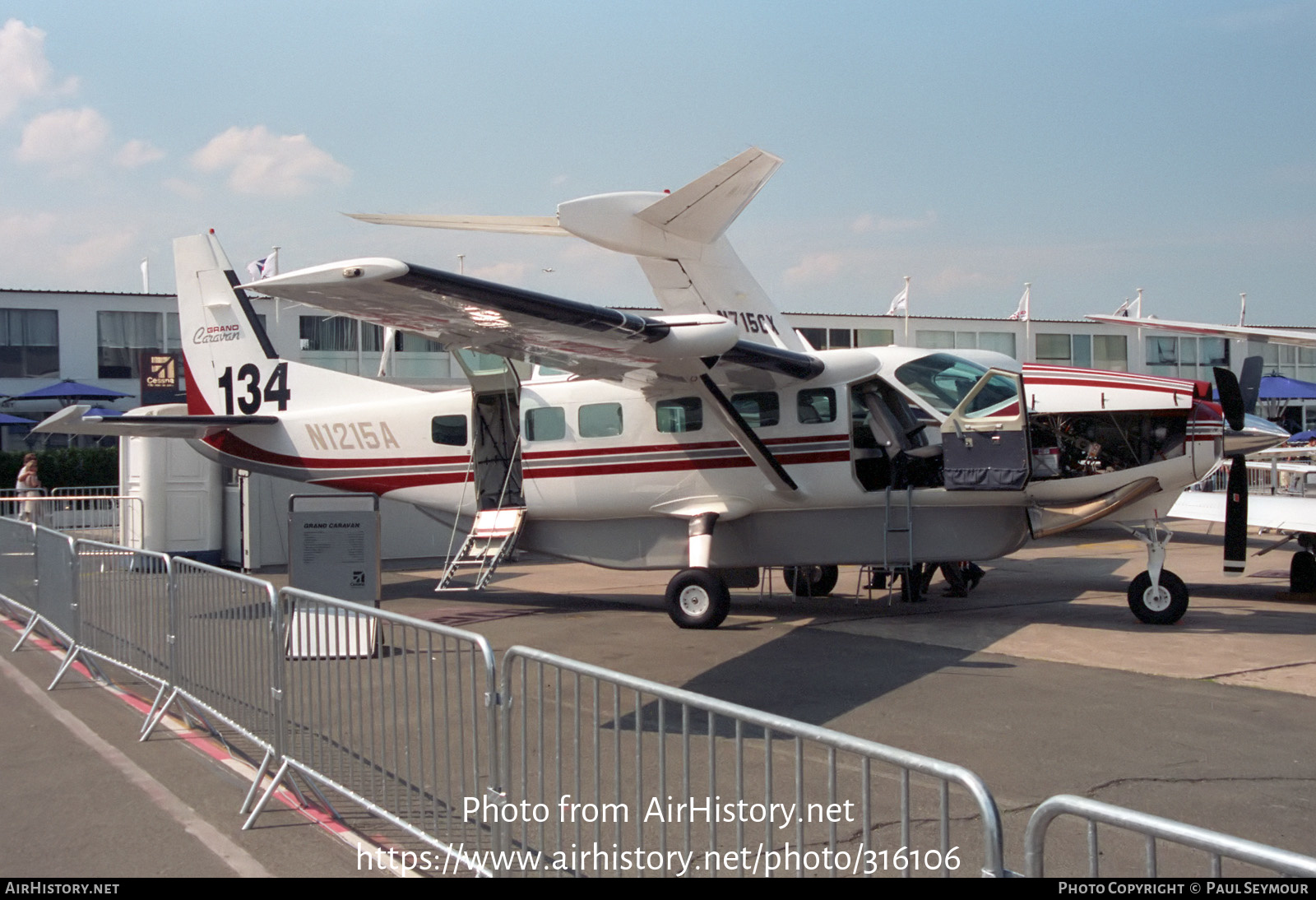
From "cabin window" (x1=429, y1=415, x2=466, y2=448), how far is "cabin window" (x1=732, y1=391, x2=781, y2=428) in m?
3.76

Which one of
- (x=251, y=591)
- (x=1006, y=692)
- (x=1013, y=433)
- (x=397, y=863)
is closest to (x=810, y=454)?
(x=1013, y=433)

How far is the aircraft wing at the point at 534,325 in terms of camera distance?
24.5 feet

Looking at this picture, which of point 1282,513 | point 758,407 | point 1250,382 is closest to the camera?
point 1250,382

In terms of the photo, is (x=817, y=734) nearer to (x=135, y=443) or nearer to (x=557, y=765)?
(x=557, y=765)

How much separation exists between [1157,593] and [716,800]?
367 inches

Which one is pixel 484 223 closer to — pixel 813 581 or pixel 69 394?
pixel 813 581

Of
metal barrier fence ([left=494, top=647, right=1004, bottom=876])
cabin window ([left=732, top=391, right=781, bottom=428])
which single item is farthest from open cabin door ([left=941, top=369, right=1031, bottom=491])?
metal barrier fence ([left=494, top=647, right=1004, bottom=876])

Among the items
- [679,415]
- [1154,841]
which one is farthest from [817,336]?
[1154,841]

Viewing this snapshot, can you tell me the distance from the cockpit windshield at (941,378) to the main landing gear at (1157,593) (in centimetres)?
241

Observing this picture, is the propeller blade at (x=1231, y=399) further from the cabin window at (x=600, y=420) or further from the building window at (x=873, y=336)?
the building window at (x=873, y=336)

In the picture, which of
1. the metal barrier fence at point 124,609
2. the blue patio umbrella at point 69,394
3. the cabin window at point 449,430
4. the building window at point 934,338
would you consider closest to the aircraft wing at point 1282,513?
the cabin window at point 449,430

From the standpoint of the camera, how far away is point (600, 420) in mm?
13484

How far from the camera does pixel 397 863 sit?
200 inches

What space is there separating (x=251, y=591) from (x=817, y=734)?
14.3ft
